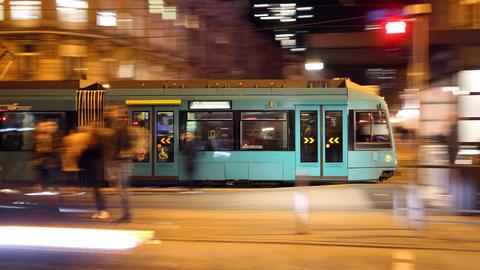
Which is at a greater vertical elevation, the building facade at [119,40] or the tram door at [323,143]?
the building facade at [119,40]

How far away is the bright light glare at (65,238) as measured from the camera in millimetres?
6645

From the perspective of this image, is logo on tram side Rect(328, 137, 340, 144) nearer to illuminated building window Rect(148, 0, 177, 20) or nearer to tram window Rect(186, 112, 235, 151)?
tram window Rect(186, 112, 235, 151)

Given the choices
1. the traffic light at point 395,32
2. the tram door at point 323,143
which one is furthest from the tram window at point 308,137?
the traffic light at point 395,32

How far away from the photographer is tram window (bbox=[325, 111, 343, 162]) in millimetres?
16781

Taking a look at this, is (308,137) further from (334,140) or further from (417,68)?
(417,68)

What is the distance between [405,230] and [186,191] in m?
7.24

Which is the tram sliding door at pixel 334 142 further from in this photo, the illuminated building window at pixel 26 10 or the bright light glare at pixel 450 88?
the illuminated building window at pixel 26 10

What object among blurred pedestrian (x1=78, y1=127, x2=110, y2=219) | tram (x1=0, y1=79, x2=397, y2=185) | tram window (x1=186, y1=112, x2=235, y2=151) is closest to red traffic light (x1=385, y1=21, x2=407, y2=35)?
blurred pedestrian (x1=78, y1=127, x2=110, y2=219)

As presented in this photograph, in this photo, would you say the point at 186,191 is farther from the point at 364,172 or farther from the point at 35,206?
the point at 35,206

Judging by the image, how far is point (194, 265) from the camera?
7207 millimetres

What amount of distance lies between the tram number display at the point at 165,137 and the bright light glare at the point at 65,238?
10177 millimetres

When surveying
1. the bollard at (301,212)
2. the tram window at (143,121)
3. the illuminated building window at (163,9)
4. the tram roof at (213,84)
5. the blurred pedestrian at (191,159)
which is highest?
the illuminated building window at (163,9)

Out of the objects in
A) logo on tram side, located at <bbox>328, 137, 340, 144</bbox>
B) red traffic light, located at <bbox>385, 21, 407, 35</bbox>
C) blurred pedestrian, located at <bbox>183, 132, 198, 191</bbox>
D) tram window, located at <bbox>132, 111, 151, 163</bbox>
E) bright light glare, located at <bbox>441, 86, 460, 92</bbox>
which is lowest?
blurred pedestrian, located at <bbox>183, 132, 198, 191</bbox>

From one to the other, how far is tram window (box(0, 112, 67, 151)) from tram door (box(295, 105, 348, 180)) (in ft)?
24.1
